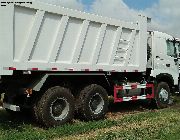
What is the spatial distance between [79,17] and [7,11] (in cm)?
230

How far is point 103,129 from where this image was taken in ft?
29.0

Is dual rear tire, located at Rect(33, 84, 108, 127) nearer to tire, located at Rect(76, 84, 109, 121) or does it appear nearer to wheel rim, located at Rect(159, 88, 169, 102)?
tire, located at Rect(76, 84, 109, 121)

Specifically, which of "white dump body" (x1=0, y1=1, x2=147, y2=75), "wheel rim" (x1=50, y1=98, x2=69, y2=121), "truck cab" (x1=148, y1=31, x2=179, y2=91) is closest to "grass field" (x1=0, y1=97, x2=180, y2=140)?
"wheel rim" (x1=50, y1=98, x2=69, y2=121)

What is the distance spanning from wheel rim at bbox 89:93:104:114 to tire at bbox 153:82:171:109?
326 centimetres

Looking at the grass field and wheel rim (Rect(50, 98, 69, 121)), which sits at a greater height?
wheel rim (Rect(50, 98, 69, 121))

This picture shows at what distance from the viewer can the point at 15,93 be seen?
31.8ft

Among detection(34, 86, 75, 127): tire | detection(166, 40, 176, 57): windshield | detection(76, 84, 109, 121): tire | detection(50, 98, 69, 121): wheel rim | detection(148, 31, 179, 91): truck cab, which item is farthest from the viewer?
detection(166, 40, 176, 57): windshield

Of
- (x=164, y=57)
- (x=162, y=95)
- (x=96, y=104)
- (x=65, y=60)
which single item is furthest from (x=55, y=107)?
(x=164, y=57)

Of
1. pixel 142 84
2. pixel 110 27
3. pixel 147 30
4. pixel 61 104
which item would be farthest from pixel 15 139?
pixel 147 30

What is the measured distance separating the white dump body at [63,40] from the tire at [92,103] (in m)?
0.63

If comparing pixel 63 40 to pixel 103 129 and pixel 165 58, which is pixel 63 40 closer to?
pixel 103 129

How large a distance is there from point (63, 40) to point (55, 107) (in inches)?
71.2

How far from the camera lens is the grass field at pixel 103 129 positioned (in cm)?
785

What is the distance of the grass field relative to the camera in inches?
309
